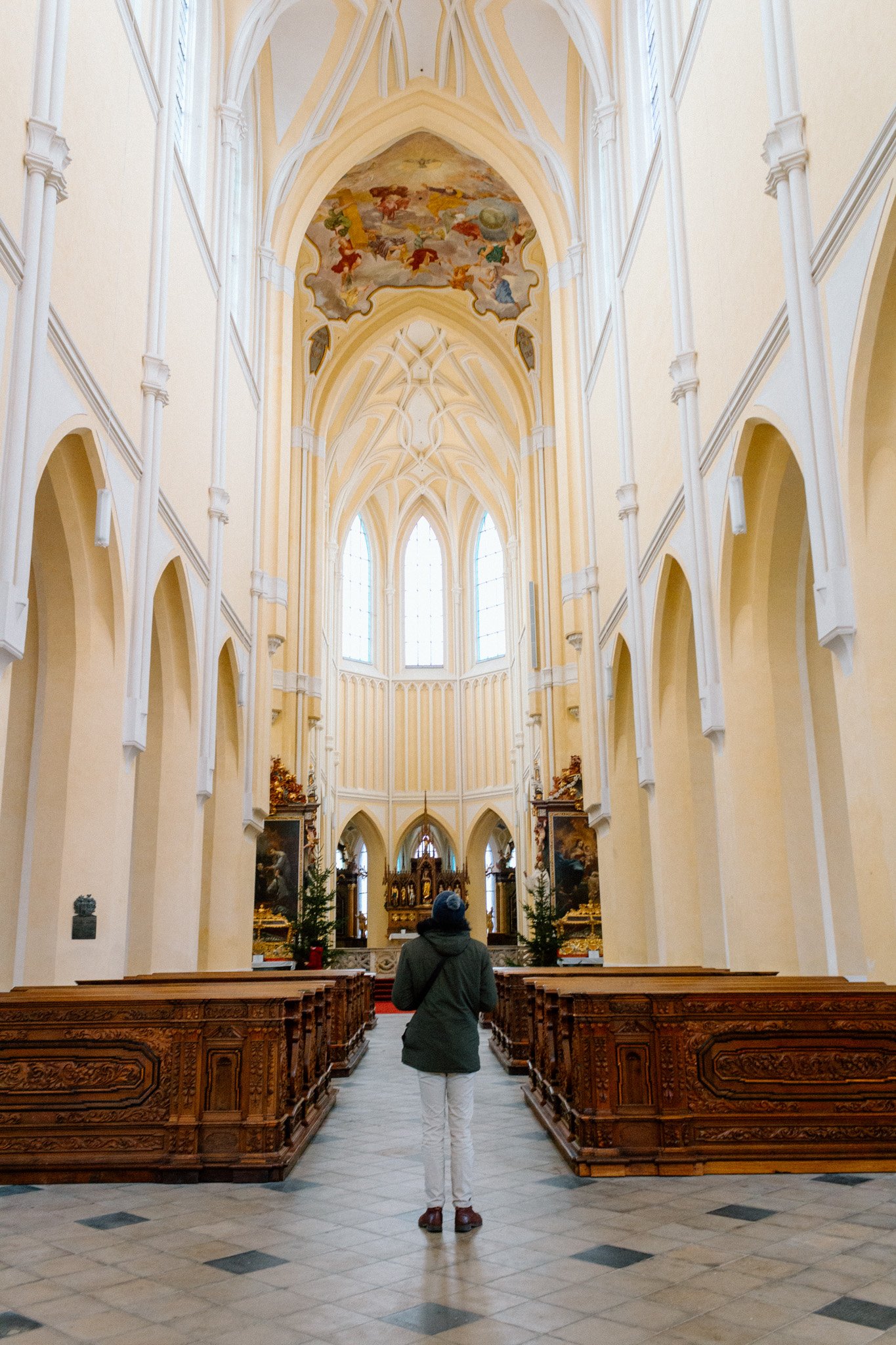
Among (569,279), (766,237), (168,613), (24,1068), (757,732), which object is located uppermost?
(569,279)

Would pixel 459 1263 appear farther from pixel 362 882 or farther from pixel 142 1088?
pixel 362 882

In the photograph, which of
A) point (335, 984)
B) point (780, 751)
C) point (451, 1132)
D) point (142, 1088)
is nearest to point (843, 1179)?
point (451, 1132)

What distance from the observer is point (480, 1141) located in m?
6.77

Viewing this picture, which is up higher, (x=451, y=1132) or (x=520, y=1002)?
(x=520, y=1002)

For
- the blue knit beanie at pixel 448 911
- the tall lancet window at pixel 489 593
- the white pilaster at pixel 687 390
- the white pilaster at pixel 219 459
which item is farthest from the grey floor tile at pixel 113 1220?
the tall lancet window at pixel 489 593

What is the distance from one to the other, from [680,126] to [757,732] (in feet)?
20.1

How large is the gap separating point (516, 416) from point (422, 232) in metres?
4.78

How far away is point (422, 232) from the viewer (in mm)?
23906

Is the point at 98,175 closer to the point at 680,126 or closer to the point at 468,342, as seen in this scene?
the point at 680,126

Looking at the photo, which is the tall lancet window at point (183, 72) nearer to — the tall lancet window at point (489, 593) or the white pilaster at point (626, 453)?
the white pilaster at point (626, 453)

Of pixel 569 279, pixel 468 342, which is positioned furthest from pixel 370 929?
pixel 569 279

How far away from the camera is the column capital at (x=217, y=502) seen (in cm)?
1373

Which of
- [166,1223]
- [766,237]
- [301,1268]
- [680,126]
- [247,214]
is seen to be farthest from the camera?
[247,214]

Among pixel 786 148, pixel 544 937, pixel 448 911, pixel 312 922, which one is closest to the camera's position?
pixel 448 911
